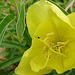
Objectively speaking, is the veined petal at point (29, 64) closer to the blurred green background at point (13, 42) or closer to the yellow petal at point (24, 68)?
the yellow petal at point (24, 68)

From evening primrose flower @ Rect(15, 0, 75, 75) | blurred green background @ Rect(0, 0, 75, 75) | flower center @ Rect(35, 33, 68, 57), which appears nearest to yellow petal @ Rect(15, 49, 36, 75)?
evening primrose flower @ Rect(15, 0, 75, 75)

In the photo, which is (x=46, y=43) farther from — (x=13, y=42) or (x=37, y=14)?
(x=13, y=42)

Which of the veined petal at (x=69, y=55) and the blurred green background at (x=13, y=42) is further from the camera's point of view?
the blurred green background at (x=13, y=42)

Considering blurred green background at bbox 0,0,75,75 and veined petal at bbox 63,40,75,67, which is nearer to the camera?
veined petal at bbox 63,40,75,67

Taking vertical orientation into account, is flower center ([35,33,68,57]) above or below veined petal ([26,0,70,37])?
below

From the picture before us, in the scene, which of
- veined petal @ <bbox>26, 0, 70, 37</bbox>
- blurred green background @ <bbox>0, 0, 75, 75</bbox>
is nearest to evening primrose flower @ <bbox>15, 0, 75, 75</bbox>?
veined petal @ <bbox>26, 0, 70, 37</bbox>

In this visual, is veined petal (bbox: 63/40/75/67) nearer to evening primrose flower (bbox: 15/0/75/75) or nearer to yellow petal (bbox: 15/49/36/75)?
evening primrose flower (bbox: 15/0/75/75)

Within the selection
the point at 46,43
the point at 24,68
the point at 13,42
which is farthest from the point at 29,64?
the point at 13,42

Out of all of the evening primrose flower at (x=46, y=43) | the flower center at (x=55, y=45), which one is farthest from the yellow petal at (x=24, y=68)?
the flower center at (x=55, y=45)

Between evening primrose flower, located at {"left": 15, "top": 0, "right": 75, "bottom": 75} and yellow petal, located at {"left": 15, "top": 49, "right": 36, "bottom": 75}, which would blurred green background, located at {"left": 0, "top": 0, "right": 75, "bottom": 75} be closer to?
evening primrose flower, located at {"left": 15, "top": 0, "right": 75, "bottom": 75}
